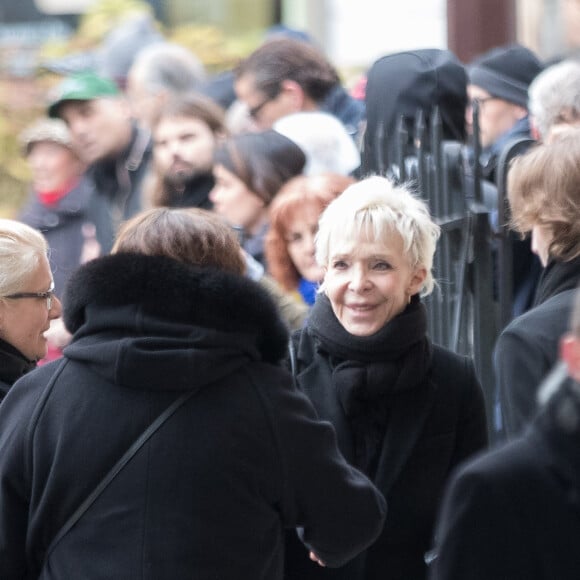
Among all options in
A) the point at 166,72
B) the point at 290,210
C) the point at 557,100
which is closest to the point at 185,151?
the point at 290,210

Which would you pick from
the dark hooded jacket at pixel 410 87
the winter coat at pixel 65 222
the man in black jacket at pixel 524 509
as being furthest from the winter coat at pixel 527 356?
the winter coat at pixel 65 222

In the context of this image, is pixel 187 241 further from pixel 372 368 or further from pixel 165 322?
pixel 372 368

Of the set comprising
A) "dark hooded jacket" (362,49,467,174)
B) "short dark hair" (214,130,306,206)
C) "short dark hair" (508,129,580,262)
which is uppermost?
"dark hooded jacket" (362,49,467,174)

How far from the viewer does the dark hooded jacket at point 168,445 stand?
9.35ft

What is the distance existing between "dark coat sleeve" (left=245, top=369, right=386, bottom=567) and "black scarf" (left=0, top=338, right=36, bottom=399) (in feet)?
3.11

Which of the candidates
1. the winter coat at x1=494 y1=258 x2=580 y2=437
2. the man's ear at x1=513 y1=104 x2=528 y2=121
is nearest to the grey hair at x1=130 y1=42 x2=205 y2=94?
the man's ear at x1=513 y1=104 x2=528 y2=121

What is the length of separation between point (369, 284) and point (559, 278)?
0.51m

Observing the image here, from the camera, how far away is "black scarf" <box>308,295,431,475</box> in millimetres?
3490

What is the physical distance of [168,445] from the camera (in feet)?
9.36

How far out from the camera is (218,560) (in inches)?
113

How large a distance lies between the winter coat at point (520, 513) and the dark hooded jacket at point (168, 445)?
0.85 meters

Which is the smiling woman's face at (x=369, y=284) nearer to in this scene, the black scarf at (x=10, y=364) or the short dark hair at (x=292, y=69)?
the black scarf at (x=10, y=364)

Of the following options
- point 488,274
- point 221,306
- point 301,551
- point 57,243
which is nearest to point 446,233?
point 488,274

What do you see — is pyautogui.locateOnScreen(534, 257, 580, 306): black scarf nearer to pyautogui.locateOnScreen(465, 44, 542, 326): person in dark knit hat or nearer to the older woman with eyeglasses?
the older woman with eyeglasses
